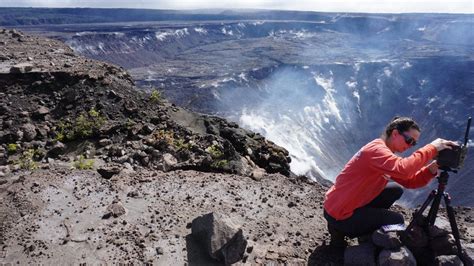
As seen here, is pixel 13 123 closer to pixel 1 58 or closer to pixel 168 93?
pixel 1 58

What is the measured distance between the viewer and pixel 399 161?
4.92 metres

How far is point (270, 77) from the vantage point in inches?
4700

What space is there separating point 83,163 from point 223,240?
183 inches

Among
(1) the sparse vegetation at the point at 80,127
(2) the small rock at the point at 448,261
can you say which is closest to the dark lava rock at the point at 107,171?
(1) the sparse vegetation at the point at 80,127

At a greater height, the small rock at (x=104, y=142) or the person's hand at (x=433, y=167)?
the person's hand at (x=433, y=167)

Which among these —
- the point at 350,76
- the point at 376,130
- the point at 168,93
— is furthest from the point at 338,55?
the point at 168,93

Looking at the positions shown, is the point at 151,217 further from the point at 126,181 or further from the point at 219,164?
the point at 219,164

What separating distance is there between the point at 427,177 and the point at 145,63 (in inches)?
5946

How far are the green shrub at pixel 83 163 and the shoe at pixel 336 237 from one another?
526 cm

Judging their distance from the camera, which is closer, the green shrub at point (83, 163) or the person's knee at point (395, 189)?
the person's knee at point (395, 189)

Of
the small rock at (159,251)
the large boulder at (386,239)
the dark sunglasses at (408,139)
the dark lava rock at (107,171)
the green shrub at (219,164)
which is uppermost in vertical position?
the dark sunglasses at (408,139)

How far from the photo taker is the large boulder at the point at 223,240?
5781 mm

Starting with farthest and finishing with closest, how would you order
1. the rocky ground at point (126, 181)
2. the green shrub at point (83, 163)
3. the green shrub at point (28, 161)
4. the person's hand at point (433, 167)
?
the green shrub at point (83, 163) < the green shrub at point (28, 161) < the rocky ground at point (126, 181) < the person's hand at point (433, 167)

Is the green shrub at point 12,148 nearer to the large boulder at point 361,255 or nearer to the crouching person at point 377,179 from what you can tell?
the crouching person at point 377,179
